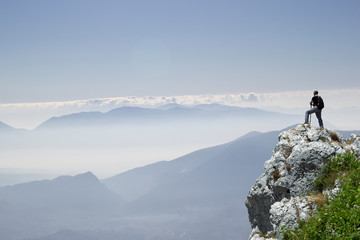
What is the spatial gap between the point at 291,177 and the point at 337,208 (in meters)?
7.70

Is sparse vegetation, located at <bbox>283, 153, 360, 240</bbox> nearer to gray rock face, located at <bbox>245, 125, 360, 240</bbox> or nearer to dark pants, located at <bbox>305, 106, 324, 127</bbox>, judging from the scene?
gray rock face, located at <bbox>245, 125, 360, 240</bbox>

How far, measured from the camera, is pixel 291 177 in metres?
24.3

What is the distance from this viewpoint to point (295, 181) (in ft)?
78.1

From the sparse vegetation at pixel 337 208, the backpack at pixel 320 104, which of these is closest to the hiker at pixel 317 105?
the backpack at pixel 320 104

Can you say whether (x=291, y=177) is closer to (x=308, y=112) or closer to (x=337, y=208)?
(x=337, y=208)

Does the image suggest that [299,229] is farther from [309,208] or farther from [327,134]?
[327,134]

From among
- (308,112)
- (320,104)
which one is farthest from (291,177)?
(320,104)

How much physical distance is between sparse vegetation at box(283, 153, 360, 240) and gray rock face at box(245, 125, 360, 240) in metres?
1.07

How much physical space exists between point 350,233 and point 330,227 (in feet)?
5.01

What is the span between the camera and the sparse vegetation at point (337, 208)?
14.7 metres

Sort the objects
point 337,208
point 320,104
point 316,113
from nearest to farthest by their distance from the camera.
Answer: point 337,208, point 320,104, point 316,113

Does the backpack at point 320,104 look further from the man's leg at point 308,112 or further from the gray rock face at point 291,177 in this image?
the gray rock face at point 291,177

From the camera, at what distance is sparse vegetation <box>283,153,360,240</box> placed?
14734 millimetres

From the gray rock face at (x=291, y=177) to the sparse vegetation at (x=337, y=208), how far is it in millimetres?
1073
